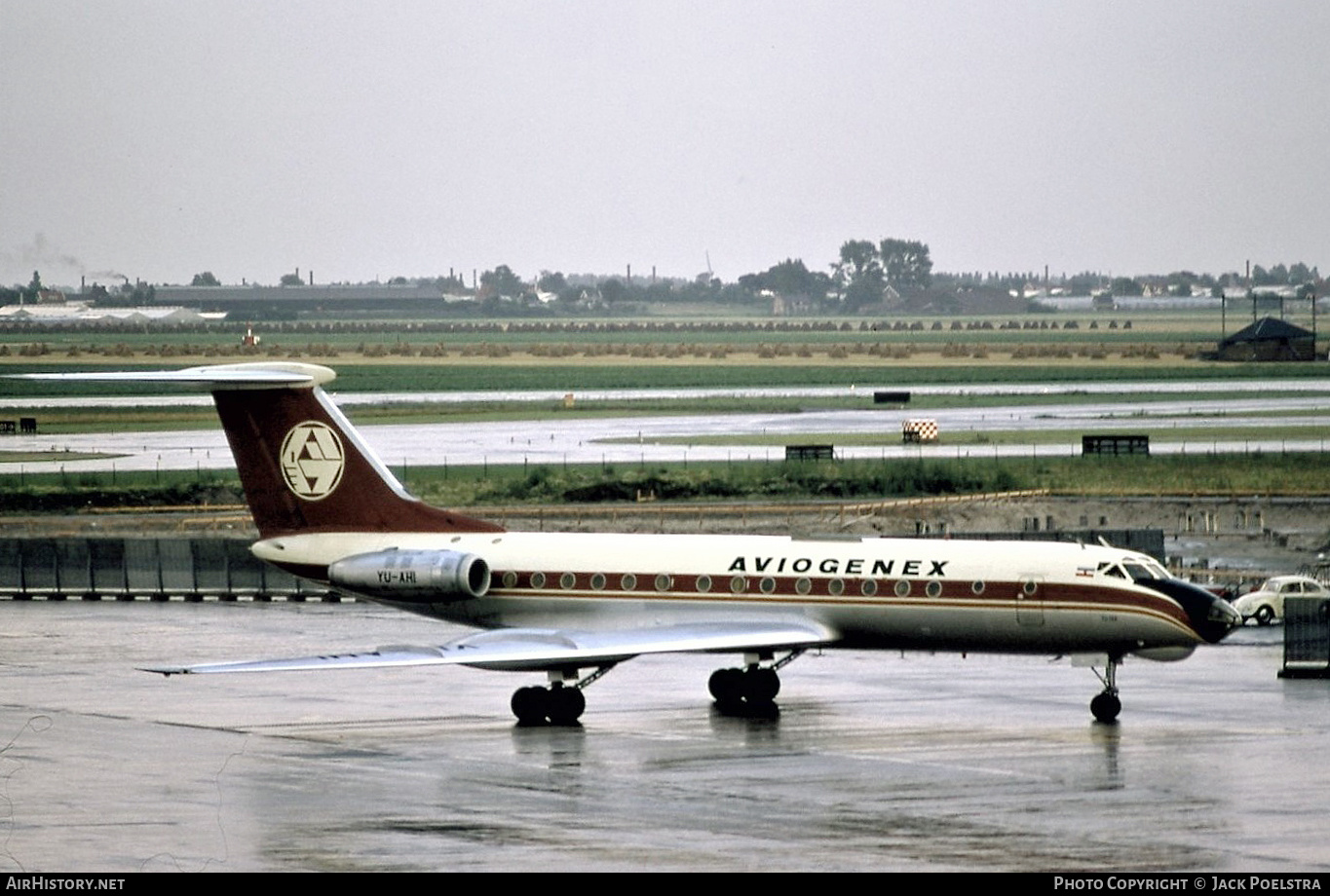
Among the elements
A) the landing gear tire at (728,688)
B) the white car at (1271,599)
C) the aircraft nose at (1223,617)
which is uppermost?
the aircraft nose at (1223,617)

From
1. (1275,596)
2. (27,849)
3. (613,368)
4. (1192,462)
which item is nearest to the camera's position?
(27,849)

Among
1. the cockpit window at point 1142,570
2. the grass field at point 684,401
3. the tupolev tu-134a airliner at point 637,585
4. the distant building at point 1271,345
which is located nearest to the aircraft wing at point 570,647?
the tupolev tu-134a airliner at point 637,585

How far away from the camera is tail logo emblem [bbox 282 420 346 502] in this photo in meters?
38.6

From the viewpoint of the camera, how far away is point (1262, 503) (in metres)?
65.2

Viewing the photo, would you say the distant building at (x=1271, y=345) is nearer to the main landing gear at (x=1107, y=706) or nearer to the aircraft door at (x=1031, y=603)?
the main landing gear at (x=1107, y=706)

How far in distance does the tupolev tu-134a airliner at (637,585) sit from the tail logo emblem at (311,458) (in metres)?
0.02

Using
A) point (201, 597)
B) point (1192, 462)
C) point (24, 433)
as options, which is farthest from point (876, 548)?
point (24, 433)

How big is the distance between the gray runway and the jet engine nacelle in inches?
80.4

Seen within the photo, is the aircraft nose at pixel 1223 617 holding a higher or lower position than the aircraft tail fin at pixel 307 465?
lower

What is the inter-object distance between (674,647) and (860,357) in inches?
5520

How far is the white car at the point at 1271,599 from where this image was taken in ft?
160

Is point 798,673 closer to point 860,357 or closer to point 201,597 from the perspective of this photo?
point 201,597

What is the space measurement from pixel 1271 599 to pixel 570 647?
20367mm

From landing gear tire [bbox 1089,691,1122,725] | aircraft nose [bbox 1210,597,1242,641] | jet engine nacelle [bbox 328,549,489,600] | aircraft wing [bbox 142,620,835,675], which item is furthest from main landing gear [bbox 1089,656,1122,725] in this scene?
jet engine nacelle [bbox 328,549,489,600]
